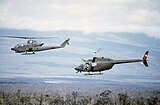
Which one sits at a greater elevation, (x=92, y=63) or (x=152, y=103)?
(x=92, y=63)

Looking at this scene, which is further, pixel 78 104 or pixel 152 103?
pixel 78 104

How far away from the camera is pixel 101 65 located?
46406mm

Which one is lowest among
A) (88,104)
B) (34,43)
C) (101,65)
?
(88,104)

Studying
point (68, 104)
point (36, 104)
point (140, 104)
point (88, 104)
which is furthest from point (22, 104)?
point (140, 104)

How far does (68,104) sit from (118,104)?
1616 cm

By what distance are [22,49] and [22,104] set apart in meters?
61.4

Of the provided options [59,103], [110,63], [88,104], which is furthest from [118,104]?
[110,63]

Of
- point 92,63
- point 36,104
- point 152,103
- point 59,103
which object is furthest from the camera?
point 59,103

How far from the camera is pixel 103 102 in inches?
4205

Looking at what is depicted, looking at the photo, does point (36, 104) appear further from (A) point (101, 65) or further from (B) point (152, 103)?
(A) point (101, 65)

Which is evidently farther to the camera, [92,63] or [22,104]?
[22,104]

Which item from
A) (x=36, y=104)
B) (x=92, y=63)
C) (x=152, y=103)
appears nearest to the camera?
(x=92, y=63)

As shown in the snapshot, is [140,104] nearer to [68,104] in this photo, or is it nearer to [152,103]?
[152,103]

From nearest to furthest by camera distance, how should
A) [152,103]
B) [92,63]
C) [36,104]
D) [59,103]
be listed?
1. [92,63]
2. [152,103]
3. [36,104]
4. [59,103]
